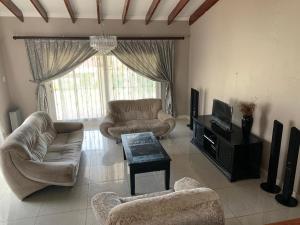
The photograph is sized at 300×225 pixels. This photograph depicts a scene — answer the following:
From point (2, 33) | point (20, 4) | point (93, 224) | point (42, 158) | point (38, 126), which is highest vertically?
point (20, 4)

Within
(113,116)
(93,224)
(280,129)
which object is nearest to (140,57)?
(113,116)

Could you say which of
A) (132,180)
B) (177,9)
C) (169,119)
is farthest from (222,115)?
(177,9)

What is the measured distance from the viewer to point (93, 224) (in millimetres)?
2393

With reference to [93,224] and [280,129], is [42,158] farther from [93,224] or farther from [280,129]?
[280,129]

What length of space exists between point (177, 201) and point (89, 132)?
415 centimetres

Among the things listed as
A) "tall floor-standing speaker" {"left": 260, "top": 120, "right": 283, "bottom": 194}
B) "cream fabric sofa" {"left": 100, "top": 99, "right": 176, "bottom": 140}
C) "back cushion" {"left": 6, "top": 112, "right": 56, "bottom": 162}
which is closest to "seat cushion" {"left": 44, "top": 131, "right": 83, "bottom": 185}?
"back cushion" {"left": 6, "top": 112, "right": 56, "bottom": 162}

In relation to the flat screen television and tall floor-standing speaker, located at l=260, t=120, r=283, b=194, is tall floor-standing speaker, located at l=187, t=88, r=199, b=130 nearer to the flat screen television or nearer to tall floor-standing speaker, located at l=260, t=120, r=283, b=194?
the flat screen television

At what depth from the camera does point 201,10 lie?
4.87 meters

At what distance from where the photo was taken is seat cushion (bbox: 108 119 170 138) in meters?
4.32

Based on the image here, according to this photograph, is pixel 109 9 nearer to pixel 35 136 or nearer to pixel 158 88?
pixel 158 88

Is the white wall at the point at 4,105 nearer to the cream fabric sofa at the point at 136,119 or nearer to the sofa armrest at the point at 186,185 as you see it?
the cream fabric sofa at the point at 136,119

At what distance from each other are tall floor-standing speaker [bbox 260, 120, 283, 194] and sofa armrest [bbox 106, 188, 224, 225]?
1.68 meters

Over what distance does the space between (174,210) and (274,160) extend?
200 cm

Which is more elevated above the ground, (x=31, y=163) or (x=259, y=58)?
(x=259, y=58)
